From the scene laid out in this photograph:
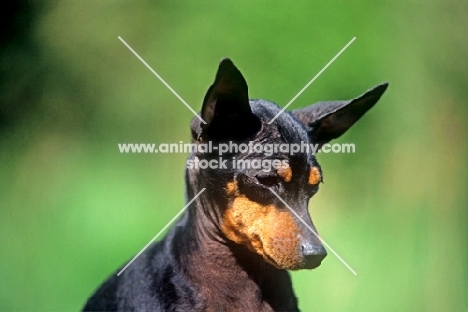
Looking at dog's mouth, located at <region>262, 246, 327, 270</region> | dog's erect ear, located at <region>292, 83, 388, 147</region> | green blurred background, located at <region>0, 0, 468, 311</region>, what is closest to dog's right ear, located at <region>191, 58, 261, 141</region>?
dog's erect ear, located at <region>292, 83, 388, 147</region>

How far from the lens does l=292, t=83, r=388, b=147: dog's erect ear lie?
3.61 m

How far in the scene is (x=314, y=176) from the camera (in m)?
3.35

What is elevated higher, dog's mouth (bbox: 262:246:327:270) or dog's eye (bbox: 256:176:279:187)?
dog's eye (bbox: 256:176:279:187)

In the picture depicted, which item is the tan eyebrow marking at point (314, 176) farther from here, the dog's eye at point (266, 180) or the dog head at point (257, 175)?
the dog's eye at point (266, 180)

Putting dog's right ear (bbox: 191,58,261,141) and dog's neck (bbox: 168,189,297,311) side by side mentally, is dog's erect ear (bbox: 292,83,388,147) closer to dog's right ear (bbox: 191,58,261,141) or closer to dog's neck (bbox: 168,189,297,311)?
dog's right ear (bbox: 191,58,261,141)

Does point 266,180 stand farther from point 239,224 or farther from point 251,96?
point 251,96

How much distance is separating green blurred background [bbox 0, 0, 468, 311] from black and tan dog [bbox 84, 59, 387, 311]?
2.17m

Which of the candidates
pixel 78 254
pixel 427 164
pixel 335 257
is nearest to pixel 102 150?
pixel 78 254

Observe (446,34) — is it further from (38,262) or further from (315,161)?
(38,262)

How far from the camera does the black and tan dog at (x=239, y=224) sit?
124 inches

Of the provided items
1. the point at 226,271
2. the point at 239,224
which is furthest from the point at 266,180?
the point at 226,271

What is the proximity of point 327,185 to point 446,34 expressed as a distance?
1866mm

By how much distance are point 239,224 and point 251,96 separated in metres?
2.68

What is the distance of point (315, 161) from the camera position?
3404 mm
